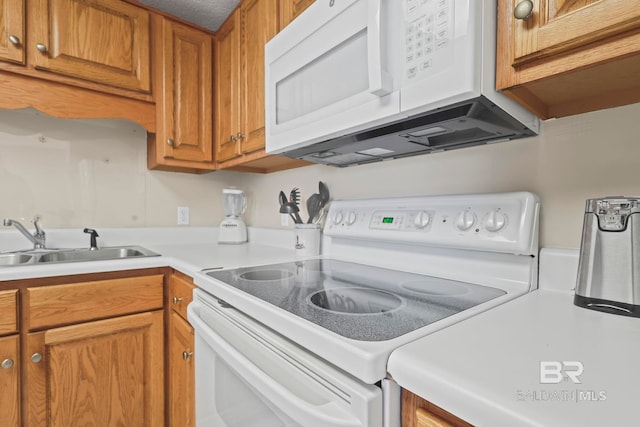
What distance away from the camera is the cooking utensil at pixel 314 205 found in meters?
1.35

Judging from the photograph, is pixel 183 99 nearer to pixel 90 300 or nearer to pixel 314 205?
pixel 314 205

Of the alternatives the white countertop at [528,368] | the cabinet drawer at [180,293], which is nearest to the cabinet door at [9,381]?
the cabinet drawer at [180,293]

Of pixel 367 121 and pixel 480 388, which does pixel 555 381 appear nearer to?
pixel 480 388

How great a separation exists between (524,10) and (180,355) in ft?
4.54

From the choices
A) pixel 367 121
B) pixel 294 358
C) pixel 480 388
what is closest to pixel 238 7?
pixel 367 121

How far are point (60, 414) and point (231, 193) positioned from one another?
47.0 inches

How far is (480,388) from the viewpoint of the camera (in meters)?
0.32

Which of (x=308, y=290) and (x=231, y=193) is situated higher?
(x=231, y=193)

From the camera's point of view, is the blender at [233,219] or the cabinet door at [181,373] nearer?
the cabinet door at [181,373]

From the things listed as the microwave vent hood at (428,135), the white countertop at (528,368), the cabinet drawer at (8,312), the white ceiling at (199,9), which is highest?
the white ceiling at (199,9)

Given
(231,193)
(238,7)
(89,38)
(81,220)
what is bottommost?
(81,220)

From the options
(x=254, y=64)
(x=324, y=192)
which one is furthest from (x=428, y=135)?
(x=254, y=64)

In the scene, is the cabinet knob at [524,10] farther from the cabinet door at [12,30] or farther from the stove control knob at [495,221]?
the cabinet door at [12,30]

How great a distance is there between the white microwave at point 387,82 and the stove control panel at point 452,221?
0.56 feet
